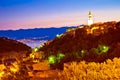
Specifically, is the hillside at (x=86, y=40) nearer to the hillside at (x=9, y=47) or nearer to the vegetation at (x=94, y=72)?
the vegetation at (x=94, y=72)

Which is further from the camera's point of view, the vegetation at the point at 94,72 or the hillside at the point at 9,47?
the hillside at the point at 9,47

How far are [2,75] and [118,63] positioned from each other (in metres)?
13.1

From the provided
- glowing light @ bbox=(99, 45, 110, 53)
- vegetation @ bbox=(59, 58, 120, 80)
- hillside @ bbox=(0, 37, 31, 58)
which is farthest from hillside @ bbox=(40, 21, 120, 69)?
hillside @ bbox=(0, 37, 31, 58)

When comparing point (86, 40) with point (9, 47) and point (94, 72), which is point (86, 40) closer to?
point (94, 72)

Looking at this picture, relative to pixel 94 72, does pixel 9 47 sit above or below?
below

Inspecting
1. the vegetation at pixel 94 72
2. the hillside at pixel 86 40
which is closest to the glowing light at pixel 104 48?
the hillside at pixel 86 40

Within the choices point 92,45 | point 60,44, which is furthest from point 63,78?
point 60,44

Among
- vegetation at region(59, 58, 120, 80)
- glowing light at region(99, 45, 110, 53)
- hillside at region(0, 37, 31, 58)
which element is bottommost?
hillside at region(0, 37, 31, 58)

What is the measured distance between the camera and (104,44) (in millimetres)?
34188

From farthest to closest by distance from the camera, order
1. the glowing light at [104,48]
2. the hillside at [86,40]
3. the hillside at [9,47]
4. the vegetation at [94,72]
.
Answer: the hillside at [9,47], the hillside at [86,40], the glowing light at [104,48], the vegetation at [94,72]

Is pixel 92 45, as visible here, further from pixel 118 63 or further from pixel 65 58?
pixel 118 63

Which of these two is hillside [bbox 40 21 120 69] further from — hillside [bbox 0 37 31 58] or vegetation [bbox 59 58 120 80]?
hillside [bbox 0 37 31 58]

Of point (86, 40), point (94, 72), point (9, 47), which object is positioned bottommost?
point (9, 47)

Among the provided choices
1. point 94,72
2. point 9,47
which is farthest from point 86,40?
point 9,47
